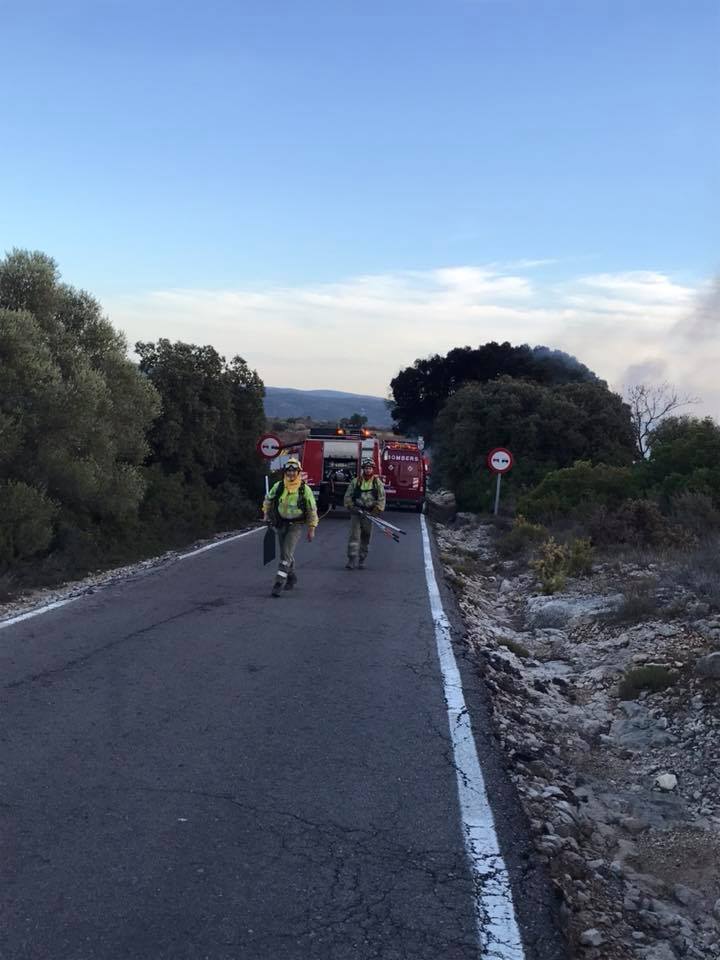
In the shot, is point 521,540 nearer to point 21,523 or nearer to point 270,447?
point 21,523

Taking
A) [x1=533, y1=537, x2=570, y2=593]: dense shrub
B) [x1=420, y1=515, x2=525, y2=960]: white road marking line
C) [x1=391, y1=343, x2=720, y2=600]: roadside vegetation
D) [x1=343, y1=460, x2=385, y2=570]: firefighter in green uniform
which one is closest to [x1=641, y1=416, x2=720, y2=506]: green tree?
[x1=391, y1=343, x2=720, y2=600]: roadside vegetation

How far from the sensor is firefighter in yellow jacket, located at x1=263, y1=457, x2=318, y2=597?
45.5ft

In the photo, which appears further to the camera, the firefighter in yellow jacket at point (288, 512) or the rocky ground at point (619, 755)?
the firefighter in yellow jacket at point (288, 512)

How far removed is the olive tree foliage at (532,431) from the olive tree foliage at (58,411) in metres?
20.7

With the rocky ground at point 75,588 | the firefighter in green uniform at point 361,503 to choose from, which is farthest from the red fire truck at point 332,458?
the firefighter in green uniform at point 361,503

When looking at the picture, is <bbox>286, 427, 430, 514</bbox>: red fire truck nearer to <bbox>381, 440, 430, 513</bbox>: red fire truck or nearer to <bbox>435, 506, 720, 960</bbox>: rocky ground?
<bbox>381, 440, 430, 513</bbox>: red fire truck

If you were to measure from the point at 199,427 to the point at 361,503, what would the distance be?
1636 cm

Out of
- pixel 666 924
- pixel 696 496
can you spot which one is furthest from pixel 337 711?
pixel 696 496

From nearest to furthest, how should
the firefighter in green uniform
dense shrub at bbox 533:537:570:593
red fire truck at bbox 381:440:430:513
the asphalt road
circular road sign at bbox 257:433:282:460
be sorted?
1. the asphalt road
2. dense shrub at bbox 533:537:570:593
3. the firefighter in green uniform
4. circular road sign at bbox 257:433:282:460
5. red fire truck at bbox 381:440:430:513

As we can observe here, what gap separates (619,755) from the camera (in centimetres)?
783

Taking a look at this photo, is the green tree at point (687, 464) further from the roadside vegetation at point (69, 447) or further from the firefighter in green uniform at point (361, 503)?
the roadside vegetation at point (69, 447)

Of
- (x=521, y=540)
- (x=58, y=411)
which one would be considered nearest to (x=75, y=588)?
(x=58, y=411)

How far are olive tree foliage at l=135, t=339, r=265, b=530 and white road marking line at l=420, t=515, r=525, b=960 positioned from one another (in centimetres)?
2140

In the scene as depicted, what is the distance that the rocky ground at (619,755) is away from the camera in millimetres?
4852
